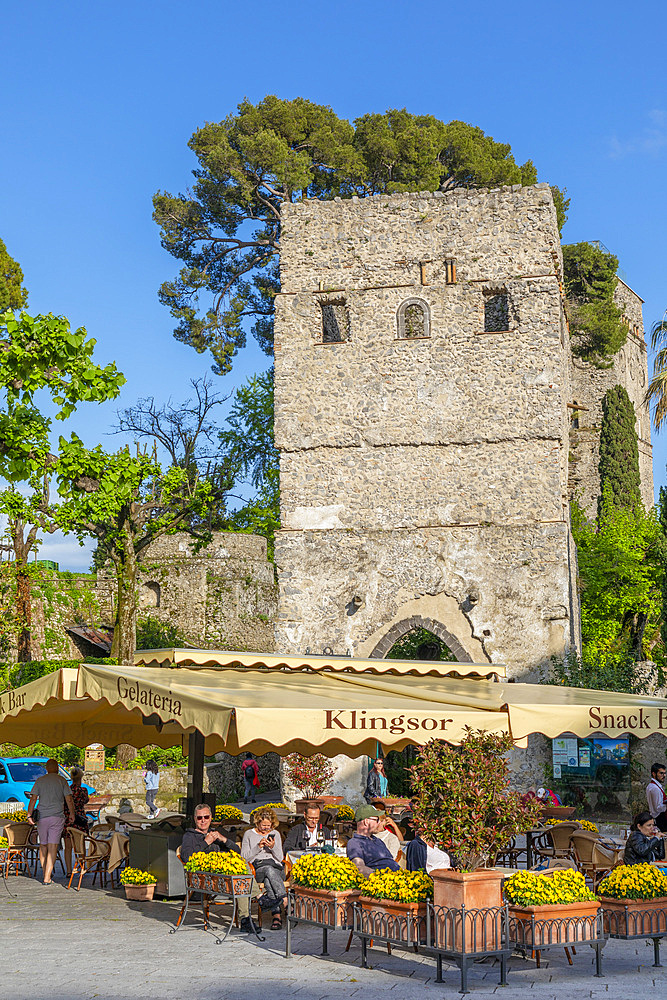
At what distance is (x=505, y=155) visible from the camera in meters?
36.2

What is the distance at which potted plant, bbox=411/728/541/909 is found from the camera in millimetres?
7648

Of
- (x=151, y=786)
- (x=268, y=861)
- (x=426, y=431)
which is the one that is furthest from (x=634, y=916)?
(x=151, y=786)

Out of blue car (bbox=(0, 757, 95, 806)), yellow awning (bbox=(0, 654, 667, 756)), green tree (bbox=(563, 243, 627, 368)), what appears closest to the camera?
yellow awning (bbox=(0, 654, 667, 756))

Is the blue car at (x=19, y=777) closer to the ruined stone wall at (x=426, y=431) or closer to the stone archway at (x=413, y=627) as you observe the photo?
the ruined stone wall at (x=426, y=431)

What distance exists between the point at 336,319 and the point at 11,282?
32.7 feet

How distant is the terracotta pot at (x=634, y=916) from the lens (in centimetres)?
813

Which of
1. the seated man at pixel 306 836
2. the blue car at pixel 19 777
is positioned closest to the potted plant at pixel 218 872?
the seated man at pixel 306 836

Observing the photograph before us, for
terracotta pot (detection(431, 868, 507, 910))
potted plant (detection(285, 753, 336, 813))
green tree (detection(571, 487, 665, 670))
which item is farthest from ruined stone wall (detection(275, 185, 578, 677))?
green tree (detection(571, 487, 665, 670))

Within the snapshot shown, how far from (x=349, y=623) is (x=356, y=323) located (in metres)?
5.70

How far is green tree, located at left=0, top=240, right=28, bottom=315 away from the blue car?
12490 mm

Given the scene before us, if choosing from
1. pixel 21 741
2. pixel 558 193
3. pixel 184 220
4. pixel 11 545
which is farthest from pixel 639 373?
pixel 21 741

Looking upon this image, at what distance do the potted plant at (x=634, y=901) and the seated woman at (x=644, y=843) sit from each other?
3.74ft

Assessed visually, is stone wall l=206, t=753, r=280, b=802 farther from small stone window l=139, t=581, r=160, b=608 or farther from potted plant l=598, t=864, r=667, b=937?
potted plant l=598, t=864, r=667, b=937

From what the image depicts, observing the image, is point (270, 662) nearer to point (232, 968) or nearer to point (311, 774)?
point (232, 968)
